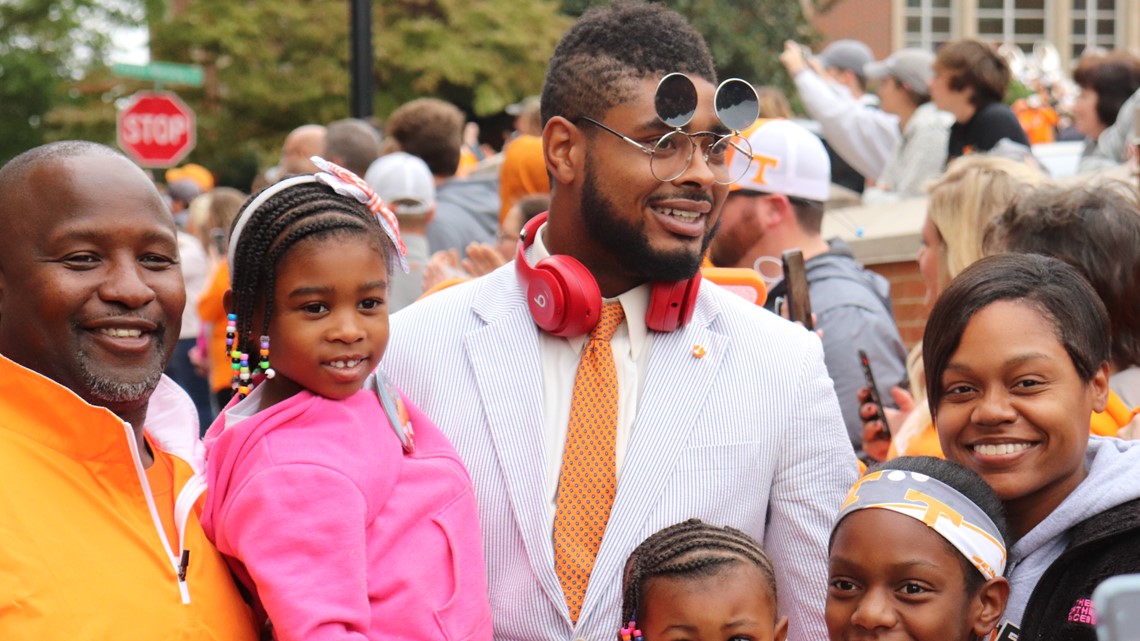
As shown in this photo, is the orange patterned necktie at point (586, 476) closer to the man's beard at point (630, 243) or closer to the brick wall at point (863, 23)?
the man's beard at point (630, 243)

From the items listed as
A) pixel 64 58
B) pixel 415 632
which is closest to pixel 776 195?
pixel 415 632

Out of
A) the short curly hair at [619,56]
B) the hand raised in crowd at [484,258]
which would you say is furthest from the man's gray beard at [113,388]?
the hand raised in crowd at [484,258]

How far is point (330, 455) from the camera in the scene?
320 centimetres

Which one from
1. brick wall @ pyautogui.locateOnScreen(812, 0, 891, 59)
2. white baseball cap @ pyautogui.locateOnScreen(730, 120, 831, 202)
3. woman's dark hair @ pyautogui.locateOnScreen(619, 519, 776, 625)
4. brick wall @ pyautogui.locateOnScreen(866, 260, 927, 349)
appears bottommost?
brick wall @ pyautogui.locateOnScreen(812, 0, 891, 59)

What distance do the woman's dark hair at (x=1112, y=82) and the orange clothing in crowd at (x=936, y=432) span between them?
18.2ft

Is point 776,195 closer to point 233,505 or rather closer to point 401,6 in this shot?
point 233,505

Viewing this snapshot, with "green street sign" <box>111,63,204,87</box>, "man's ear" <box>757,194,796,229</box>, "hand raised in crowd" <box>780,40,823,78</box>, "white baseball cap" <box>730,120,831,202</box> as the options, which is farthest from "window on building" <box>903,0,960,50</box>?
"man's ear" <box>757,194,796,229</box>

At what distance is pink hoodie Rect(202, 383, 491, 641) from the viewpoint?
3049 millimetres

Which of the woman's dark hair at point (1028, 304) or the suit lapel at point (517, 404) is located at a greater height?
the woman's dark hair at point (1028, 304)

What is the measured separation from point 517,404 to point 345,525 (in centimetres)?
78

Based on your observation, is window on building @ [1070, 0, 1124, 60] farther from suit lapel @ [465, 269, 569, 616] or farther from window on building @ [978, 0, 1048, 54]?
suit lapel @ [465, 269, 569, 616]

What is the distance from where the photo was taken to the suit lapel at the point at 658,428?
11.8ft

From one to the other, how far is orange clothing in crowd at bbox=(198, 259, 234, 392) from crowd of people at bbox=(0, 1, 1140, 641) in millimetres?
6170

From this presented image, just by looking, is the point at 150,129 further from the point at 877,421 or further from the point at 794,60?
the point at 877,421
